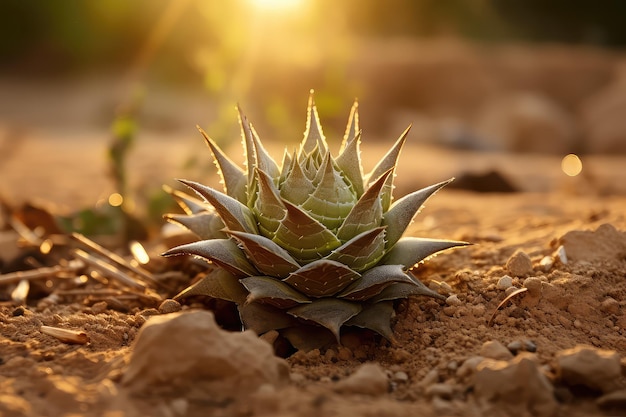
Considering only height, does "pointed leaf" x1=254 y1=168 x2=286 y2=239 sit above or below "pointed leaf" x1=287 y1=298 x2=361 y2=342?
above

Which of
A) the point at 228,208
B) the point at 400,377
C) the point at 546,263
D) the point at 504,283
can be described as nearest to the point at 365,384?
the point at 400,377

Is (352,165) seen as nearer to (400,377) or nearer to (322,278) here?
(322,278)

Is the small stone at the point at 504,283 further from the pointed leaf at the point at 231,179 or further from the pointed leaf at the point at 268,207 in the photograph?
the pointed leaf at the point at 231,179

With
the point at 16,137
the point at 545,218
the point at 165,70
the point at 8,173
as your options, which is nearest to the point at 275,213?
the point at 545,218

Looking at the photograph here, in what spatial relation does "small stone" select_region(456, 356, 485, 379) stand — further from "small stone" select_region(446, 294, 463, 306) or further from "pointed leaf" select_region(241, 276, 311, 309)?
"pointed leaf" select_region(241, 276, 311, 309)

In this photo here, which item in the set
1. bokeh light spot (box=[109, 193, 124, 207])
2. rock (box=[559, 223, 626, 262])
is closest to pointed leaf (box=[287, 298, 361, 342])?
rock (box=[559, 223, 626, 262])

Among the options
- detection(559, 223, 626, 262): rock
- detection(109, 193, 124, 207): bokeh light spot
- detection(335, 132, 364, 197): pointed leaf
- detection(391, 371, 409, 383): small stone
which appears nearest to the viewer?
detection(391, 371, 409, 383): small stone

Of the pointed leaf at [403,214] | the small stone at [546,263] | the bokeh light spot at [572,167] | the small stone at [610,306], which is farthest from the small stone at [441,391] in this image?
the bokeh light spot at [572,167]

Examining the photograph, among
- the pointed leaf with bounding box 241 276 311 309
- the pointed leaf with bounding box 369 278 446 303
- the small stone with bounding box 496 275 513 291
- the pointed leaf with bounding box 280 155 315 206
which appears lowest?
the pointed leaf with bounding box 241 276 311 309
